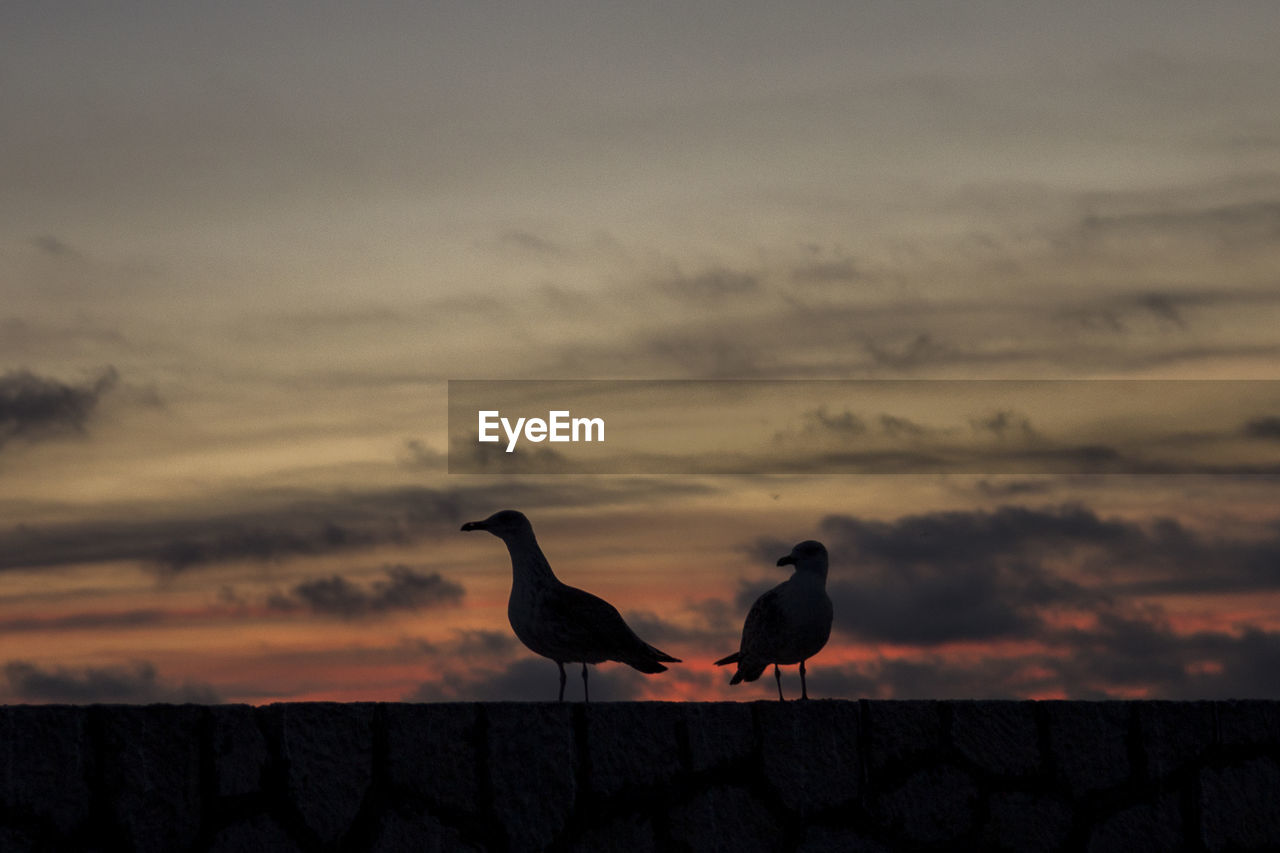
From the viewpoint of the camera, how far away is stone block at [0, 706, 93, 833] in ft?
20.0

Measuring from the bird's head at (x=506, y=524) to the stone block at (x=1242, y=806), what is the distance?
3.79m

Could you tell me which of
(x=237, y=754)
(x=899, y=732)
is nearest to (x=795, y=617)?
(x=899, y=732)

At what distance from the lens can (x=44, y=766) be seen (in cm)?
611

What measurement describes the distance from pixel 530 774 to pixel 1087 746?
2869 mm

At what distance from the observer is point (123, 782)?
6.17 m

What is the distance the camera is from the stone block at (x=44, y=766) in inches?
240

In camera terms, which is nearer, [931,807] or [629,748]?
[629,748]

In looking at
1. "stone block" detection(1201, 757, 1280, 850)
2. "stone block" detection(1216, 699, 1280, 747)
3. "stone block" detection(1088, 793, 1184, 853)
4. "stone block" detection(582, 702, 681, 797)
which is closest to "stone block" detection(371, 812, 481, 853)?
"stone block" detection(582, 702, 681, 797)

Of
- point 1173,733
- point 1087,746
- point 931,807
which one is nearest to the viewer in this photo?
point 931,807

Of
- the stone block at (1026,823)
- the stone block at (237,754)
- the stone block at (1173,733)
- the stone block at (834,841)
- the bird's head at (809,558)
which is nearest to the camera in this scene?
the stone block at (237,754)

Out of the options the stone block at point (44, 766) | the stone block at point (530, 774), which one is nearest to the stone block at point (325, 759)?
the stone block at point (530, 774)

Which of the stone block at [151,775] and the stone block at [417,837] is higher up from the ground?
the stone block at [151,775]

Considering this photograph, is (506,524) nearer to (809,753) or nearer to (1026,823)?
(809,753)

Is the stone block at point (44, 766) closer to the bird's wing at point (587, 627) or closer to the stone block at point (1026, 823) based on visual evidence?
the bird's wing at point (587, 627)
